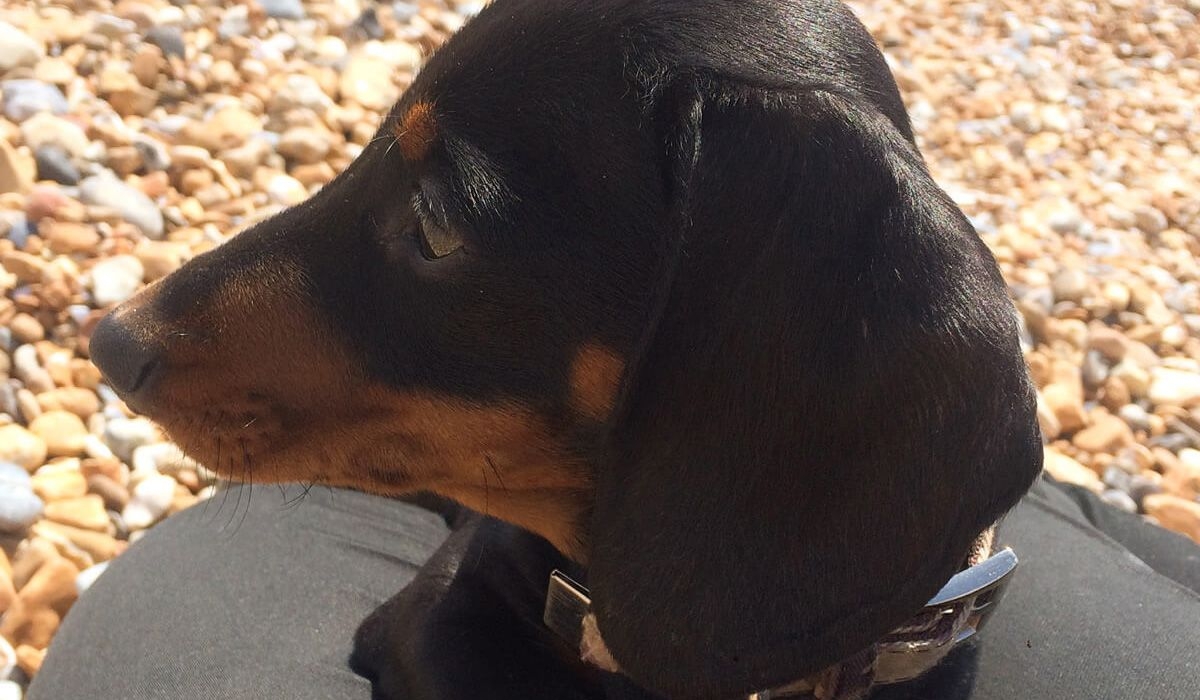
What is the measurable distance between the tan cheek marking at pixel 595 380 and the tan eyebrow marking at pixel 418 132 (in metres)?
0.36

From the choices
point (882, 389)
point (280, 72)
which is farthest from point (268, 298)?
point (280, 72)

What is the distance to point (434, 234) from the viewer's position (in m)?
1.58

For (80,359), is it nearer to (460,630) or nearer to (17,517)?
(17,517)

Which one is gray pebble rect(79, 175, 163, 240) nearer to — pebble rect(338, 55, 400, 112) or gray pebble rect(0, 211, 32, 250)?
gray pebble rect(0, 211, 32, 250)

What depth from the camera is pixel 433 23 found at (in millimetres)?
4949

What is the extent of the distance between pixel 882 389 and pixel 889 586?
0.79 ft

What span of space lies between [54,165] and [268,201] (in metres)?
0.64

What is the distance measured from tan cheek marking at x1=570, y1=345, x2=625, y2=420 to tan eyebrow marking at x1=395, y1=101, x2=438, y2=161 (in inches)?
14.3

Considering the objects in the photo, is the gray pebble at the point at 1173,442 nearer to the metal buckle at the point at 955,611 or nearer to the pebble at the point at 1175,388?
the pebble at the point at 1175,388

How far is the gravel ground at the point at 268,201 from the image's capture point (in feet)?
9.09

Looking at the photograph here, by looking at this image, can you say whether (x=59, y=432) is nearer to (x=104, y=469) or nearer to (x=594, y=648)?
(x=104, y=469)

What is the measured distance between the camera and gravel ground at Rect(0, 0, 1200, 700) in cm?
277

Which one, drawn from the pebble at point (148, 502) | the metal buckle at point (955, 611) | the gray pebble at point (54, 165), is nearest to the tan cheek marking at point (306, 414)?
the metal buckle at point (955, 611)

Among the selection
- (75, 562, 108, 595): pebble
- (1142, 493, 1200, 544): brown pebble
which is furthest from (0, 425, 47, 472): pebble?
(1142, 493, 1200, 544): brown pebble
